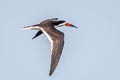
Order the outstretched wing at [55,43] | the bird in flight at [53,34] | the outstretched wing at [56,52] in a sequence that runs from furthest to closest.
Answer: the bird in flight at [53,34] < the outstretched wing at [55,43] < the outstretched wing at [56,52]

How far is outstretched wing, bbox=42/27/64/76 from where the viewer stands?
27.8 m

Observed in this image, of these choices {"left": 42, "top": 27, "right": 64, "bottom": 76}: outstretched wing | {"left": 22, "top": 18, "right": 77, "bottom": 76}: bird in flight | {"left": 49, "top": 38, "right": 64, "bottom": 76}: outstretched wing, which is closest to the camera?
{"left": 49, "top": 38, "right": 64, "bottom": 76}: outstretched wing

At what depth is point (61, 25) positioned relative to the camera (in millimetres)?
36094

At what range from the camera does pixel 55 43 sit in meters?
30.0

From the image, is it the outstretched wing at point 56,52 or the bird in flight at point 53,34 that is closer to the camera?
the outstretched wing at point 56,52

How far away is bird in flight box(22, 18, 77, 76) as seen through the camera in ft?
92.6

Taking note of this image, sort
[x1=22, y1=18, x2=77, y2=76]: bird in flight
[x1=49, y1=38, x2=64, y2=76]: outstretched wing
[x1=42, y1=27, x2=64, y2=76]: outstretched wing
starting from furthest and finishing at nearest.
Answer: [x1=22, y1=18, x2=77, y2=76]: bird in flight → [x1=42, y1=27, x2=64, y2=76]: outstretched wing → [x1=49, y1=38, x2=64, y2=76]: outstretched wing

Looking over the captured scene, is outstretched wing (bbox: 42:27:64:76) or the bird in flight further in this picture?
the bird in flight

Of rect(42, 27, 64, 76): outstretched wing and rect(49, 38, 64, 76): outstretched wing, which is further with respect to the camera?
rect(42, 27, 64, 76): outstretched wing

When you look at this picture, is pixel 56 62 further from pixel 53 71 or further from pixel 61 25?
pixel 61 25

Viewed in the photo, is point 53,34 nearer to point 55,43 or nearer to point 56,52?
point 55,43

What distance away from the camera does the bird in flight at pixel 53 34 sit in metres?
28.2

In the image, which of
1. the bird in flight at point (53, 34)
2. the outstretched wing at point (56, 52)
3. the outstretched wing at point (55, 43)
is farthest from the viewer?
the bird in flight at point (53, 34)

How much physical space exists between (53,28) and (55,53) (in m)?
5.01
